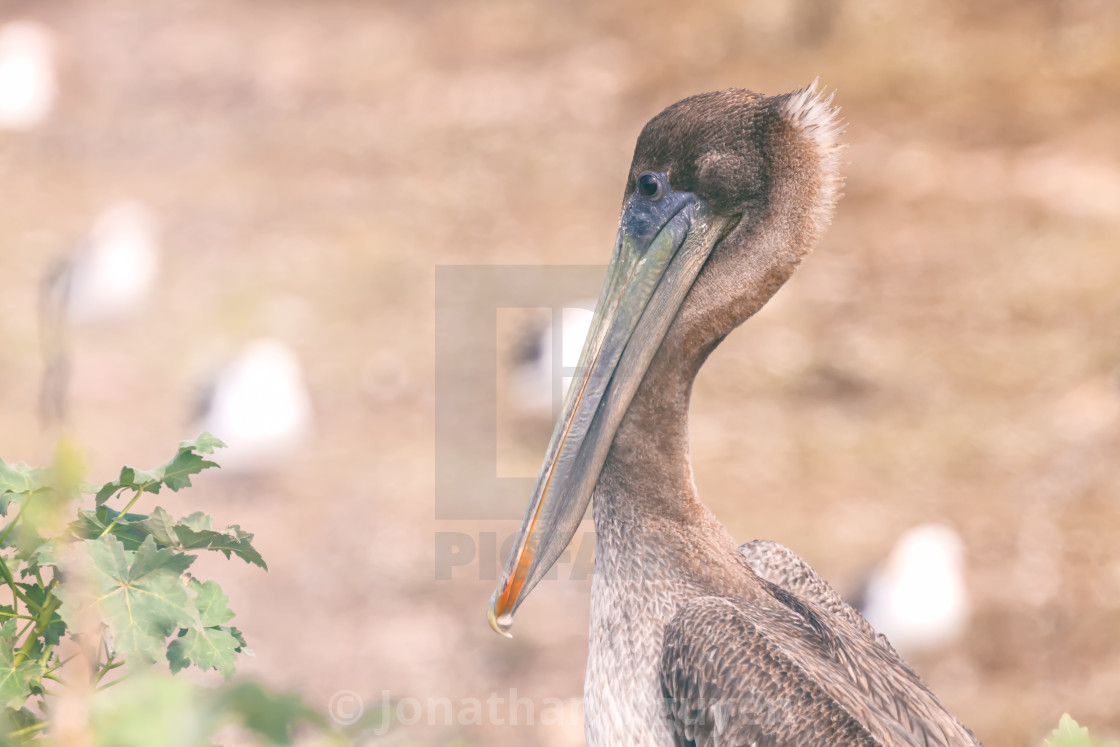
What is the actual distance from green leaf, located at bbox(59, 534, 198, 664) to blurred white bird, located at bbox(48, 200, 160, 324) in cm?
658

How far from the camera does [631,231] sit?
101 inches

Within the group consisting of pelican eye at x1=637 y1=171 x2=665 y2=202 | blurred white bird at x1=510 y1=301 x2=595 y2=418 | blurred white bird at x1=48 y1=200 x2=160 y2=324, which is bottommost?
blurred white bird at x1=510 y1=301 x2=595 y2=418

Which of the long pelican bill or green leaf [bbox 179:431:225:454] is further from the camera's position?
the long pelican bill

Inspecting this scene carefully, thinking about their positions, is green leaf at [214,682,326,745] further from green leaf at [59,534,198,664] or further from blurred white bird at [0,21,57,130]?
blurred white bird at [0,21,57,130]

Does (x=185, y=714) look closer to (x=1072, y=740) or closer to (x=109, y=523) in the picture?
(x=1072, y=740)

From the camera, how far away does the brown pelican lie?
91.0 inches

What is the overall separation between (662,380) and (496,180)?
277 inches

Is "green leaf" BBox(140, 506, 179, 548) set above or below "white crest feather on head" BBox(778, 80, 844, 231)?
below

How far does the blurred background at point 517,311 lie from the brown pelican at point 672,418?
1.39 meters

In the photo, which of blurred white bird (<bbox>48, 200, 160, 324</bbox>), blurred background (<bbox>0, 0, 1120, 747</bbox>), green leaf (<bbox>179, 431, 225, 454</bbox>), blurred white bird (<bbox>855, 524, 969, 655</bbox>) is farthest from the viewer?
blurred white bird (<bbox>48, 200, 160, 324</bbox>)

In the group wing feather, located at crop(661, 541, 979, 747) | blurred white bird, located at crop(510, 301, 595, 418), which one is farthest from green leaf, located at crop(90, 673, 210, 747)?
blurred white bird, located at crop(510, 301, 595, 418)

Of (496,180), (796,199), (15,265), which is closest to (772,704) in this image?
(796,199)

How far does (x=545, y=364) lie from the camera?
675 cm

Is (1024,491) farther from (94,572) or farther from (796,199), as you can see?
(94,572)
